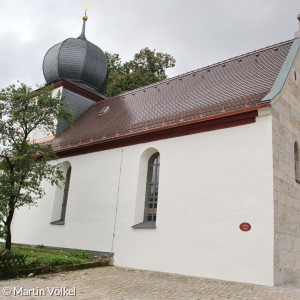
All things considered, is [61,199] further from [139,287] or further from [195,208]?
[139,287]

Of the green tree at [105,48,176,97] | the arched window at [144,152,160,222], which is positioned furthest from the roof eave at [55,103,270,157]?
the green tree at [105,48,176,97]

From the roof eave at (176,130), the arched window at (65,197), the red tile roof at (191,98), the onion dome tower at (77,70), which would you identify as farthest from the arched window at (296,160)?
the onion dome tower at (77,70)

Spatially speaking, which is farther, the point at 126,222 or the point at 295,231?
the point at 126,222

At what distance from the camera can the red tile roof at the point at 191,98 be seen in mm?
11781

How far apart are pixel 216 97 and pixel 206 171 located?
318 centimetres

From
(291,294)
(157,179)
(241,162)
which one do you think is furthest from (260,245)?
(157,179)

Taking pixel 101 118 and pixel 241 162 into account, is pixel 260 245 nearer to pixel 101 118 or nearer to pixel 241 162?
pixel 241 162

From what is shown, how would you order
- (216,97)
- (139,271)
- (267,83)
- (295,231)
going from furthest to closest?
(216,97) → (267,83) → (139,271) → (295,231)

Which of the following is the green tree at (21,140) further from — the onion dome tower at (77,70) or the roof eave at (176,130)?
the onion dome tower at (77,70)

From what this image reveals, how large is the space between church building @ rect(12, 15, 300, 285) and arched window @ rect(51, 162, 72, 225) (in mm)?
45

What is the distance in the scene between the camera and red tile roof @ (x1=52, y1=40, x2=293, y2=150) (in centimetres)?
1178

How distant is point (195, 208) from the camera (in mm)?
10531

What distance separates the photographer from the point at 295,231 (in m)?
9.90

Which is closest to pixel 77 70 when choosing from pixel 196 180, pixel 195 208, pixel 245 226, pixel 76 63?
pixel 76 63
